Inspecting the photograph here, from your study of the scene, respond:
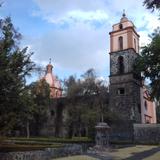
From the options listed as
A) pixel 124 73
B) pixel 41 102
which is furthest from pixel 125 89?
pixel 41 102

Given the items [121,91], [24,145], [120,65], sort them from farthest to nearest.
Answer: [120,65]
[121,91]
[24,145]

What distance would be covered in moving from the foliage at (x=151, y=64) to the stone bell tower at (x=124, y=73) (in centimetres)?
203

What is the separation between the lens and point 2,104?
18656 millimetres

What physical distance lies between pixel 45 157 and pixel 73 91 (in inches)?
1230

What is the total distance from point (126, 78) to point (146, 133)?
8410 mm

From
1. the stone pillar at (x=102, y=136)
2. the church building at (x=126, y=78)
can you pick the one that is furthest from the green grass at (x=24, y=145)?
the church building at (x=126, y=78)

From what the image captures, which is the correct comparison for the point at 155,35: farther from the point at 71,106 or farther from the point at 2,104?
the point at 2,104

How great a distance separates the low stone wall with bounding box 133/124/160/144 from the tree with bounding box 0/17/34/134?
1057 inches

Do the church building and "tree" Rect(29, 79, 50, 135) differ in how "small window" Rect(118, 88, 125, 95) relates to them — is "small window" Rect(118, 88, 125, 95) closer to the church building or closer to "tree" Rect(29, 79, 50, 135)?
the church building

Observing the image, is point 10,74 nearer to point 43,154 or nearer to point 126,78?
point 43,154

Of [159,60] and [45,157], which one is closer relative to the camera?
[45,157]

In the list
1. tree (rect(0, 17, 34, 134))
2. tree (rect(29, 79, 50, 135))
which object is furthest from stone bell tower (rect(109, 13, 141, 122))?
tree (rect(0, 17, 34, 134))

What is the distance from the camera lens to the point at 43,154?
20891 mm

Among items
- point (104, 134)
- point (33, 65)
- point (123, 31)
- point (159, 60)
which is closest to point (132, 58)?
point (123, 31)
